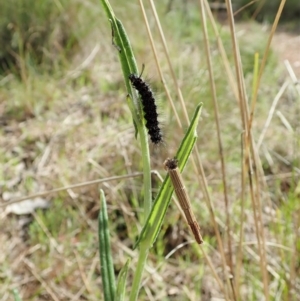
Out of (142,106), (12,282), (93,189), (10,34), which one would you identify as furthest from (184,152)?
(10,34)

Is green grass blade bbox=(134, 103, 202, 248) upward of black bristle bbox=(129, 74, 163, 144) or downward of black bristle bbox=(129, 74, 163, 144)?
downward

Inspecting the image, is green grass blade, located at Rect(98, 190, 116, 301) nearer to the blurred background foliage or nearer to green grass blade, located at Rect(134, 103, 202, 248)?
green grass blade, located at Rect(134, 103, 202, 248)

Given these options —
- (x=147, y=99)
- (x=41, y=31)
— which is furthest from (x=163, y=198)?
(x=41, y=31)

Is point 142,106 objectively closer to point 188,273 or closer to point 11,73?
point 188,273

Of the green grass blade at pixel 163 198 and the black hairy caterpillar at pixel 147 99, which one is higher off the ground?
the black hairy caterpillar at pixel 147 99

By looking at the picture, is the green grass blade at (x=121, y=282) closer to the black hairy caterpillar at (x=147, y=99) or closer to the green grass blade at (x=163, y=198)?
the green grass blade at (x=163, y=198)

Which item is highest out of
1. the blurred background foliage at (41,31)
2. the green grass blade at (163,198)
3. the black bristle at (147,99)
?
Result: the black bristle at (147,99)

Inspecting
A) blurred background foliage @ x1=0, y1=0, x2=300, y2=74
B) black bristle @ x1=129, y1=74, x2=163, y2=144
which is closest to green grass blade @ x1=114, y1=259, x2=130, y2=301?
black bristle @ x1=129, y1=74, x2=163, y2=144

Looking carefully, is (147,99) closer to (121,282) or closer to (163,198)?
(163,198)

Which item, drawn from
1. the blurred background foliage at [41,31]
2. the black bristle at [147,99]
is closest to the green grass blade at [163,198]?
the black bristle at [147,99]

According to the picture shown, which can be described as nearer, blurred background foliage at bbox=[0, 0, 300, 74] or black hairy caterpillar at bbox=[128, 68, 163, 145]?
black hairy caterpillar at bbox=[128, 68, 163, 145]
